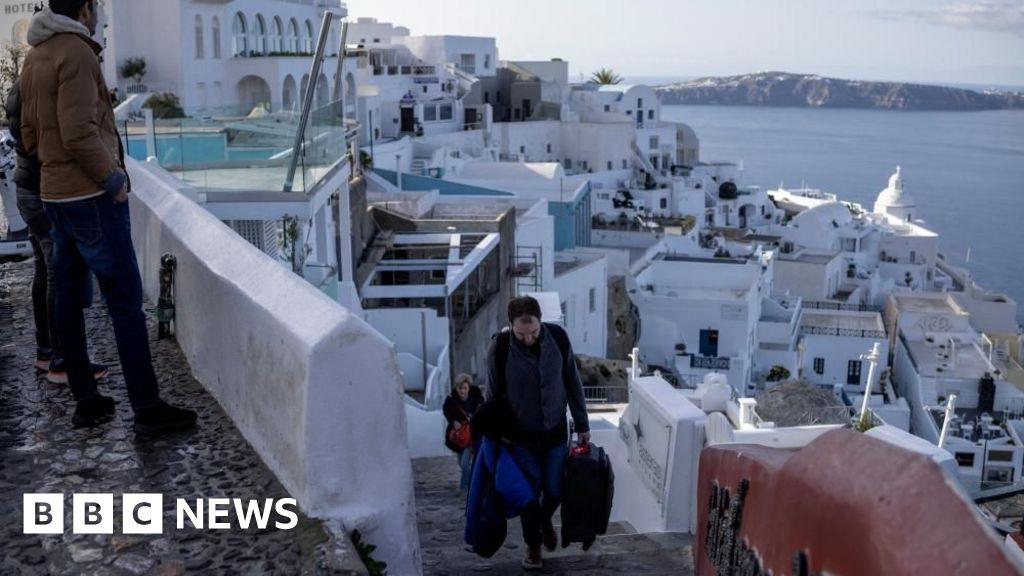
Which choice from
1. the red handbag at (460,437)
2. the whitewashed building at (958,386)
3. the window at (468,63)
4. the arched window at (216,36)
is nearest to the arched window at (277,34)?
the arched window at (216,36)

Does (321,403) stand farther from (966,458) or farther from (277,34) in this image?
(277,34)

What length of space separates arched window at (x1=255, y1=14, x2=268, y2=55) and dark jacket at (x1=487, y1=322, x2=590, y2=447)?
3293 centimetres

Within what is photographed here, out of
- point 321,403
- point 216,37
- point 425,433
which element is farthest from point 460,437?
point 216,37

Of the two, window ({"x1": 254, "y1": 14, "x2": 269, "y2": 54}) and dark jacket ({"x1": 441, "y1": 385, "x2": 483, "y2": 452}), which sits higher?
window ({"x1": 254, "y1": 14, "x2": 269, "y2": 54})

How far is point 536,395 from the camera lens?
4965mm

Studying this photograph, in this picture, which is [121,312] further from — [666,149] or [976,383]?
[666,149]

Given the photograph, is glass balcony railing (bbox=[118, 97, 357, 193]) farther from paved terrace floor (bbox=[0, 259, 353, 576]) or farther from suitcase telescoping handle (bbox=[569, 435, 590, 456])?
suitcase telescoping handle (bbox=[569, 435, 590, 456])

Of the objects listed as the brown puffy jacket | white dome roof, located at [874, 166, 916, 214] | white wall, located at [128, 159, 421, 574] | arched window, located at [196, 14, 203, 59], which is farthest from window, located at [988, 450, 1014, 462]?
white dome roof, located at [874, 166, 916, 214]

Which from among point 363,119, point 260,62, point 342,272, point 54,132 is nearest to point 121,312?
point 54,132

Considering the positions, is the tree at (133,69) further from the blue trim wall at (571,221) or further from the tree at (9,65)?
the blue trim wall at (571,221)

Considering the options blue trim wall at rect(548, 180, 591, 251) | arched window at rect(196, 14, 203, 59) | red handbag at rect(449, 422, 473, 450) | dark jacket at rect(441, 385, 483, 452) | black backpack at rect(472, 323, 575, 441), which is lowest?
blue trim wall at rect(548, 180, 591, 251)

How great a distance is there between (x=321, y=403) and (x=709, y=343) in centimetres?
3065

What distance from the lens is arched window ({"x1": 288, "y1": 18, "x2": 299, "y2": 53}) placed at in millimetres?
39062

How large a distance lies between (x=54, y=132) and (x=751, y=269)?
108 ft
